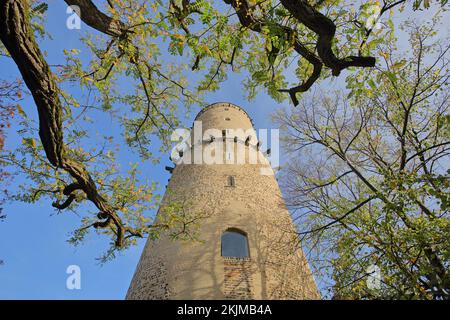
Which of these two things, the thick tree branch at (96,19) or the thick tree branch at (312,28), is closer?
the thick tree branch at (312,28)

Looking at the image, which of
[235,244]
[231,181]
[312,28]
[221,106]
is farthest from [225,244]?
[221,106]

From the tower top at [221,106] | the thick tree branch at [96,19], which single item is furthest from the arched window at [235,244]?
the tower top at [221,106]

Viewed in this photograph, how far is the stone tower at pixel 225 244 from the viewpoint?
8508 millimetres

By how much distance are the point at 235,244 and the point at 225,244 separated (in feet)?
1.02

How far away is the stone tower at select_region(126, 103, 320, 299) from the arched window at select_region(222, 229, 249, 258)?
29mm

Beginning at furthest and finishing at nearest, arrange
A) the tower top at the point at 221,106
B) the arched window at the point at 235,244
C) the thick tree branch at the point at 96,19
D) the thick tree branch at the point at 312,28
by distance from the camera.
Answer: the tower top at the point at 221,106
the arched window at the point at 235,244
the thick tree branch at the point at 96,19
the thick tree branch at the point at 312,28

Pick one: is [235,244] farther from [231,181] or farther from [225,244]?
[231,181]

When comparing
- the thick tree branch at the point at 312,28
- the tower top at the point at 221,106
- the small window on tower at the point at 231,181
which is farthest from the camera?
the tower top at the point at 221,106

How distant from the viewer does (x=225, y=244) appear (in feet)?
31.8

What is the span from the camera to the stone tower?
27.9 ft

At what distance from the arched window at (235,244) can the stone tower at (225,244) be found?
0.10 ft

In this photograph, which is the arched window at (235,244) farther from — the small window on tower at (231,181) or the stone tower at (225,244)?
the small window on tower at (231,181)
